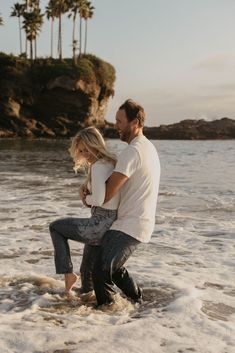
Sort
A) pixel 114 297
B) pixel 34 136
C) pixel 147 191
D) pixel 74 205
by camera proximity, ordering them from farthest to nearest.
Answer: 1. pixel 34 136
2. pixel 74 205
3. pixel 114 297
4. pixel 147 191

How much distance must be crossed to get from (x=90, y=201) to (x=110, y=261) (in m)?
0.57

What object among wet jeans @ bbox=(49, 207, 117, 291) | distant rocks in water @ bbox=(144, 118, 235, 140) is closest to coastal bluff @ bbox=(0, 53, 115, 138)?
distant rocks in water @ bbox=(144, 118, 235, 140)

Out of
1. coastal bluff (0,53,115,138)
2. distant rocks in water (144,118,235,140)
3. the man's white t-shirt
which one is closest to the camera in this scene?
the man's white t-shirt

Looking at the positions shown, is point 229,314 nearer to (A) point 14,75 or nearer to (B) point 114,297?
(B) point 114,297

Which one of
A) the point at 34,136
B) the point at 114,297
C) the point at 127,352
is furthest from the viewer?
the point at 34,136

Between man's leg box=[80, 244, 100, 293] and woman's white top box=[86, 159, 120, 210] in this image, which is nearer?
woman's white top box=[86, 159, 120, 210]

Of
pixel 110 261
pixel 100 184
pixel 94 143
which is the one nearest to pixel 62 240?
pixel 110 261

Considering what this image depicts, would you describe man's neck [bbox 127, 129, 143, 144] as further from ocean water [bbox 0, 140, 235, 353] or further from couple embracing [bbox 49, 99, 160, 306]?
ocean water [bbox 0, 140, 235, 353]

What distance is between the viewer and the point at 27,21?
7781cm

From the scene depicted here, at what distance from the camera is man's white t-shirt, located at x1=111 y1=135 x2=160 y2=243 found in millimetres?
4492

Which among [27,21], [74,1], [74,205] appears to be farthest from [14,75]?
[74,205]

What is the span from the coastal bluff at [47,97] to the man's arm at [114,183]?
66.3 m

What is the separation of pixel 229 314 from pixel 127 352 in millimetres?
1308

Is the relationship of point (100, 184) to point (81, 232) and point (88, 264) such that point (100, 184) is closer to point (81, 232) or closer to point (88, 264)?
point (81, 232)
